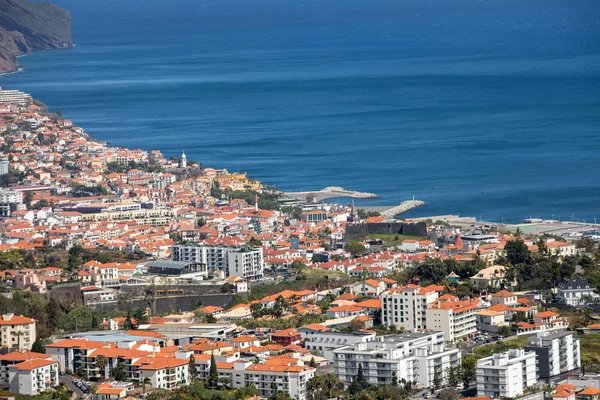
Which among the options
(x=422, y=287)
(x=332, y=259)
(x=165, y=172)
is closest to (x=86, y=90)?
(x=165, y=172)

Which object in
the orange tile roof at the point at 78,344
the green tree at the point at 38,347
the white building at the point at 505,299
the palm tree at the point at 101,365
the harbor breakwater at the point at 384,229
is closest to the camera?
the palm tree at the point at 101,365

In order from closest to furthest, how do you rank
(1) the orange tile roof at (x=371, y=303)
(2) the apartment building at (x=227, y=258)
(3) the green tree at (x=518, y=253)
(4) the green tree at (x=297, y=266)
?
(1) the orange tile roof at (x=371, y=303) < (3) the green tree at (x=518, y=253) < (2) the apartment building at (x=227, y=258) < (4) the green tree at (x=297, y=266)

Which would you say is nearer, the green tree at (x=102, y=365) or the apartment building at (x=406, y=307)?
the green tree at (x=102, y=365)

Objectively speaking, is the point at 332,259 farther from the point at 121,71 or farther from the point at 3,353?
the point at 121,71

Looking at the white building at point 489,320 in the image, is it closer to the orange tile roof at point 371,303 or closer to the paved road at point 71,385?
the orange tile roof at point 371,303

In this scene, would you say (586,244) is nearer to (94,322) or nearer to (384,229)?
(384,229)

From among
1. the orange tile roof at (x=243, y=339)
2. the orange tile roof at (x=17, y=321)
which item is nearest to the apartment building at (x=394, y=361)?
the orange tile roof at (x=243, y=339)
